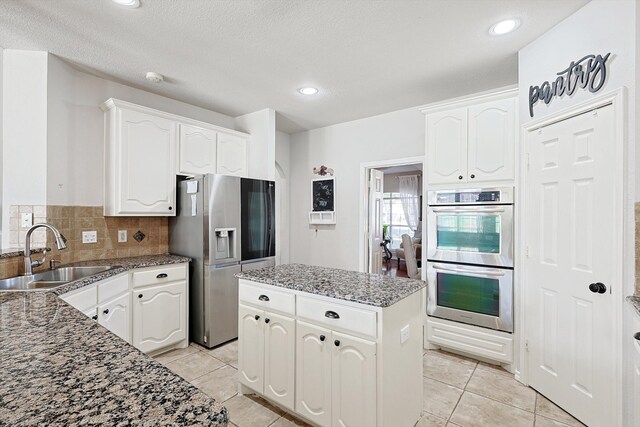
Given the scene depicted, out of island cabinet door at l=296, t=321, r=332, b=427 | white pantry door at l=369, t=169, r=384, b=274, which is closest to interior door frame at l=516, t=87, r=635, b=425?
island cabinet door at l=296, t=321, r=332, b=427

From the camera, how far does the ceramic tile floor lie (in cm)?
201

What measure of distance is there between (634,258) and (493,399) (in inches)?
52.3

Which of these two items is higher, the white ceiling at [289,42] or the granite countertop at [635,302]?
the white ceiling at [289,42]

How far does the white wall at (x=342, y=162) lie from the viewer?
12.6 ft

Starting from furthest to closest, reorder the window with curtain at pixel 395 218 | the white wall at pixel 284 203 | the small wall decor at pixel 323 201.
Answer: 1. the window with curtain at pixel 395 218
2. the white wall at pixel 284 203
3. the small wall decor at pixel 323 201

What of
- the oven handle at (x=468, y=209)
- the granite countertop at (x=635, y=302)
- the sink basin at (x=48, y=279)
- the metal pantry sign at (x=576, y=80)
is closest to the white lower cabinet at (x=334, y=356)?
the granite countertop at (x=635, y=302)

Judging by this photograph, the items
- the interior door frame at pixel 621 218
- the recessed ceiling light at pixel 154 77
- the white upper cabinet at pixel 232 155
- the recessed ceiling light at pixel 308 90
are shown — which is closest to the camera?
the interior door frame at pixel 621 218

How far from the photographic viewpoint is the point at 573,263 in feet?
6.68

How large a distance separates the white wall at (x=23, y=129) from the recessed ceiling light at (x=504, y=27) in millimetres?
3469

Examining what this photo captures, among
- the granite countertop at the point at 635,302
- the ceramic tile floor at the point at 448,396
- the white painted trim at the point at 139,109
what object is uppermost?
the white painted trim at the point at 139,109

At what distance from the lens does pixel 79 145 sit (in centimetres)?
283

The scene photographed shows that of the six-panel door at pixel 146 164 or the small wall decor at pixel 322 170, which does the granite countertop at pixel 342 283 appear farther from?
the small wall decor at pixel 322 170

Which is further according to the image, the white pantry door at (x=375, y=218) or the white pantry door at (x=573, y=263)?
the white pantry door at (x=375, y=218)

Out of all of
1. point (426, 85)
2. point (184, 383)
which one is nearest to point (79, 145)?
point (184, 383)
